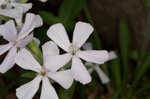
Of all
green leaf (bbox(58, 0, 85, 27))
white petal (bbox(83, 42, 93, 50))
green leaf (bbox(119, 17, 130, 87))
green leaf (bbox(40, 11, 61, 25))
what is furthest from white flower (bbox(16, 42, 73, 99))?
green leaf (bbox(119, 17, 130, 87))

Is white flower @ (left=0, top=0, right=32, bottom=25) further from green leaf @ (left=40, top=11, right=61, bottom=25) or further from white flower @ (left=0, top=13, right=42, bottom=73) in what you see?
green leaf @ (left=40, top=11, right=61, bottom=25)

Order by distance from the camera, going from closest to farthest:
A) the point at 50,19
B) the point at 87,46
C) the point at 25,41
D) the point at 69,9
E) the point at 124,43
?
the point at 25,41 → the point at 50,19 → the point at 69,9 → the point at 87,46 → the point at 124,43

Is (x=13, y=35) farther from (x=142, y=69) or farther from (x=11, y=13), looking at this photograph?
(x=142, y=69)

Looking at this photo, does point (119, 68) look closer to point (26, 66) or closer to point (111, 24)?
point (111, 24)

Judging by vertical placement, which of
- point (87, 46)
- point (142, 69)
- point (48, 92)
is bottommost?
point (142, 69)

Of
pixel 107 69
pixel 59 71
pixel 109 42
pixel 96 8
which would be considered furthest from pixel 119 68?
pixel 59 71

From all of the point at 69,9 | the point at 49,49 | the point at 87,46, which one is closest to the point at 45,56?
the point at 49,49

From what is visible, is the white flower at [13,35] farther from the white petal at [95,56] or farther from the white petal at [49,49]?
the white petal at [95,56]
